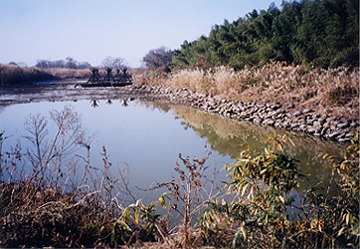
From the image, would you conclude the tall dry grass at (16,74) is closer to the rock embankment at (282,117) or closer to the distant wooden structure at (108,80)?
the distant wooden structure at (108,80)

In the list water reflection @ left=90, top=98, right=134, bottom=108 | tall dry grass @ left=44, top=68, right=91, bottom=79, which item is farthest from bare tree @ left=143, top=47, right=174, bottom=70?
tall dry grass @ left=44, top=68, right=91, bottom=79

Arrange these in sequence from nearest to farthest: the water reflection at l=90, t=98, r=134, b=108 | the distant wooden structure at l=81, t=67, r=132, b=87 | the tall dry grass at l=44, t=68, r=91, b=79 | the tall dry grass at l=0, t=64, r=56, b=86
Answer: the tall dry grass at l=0, t=64, r=56, b=86
the water reflection at l=90, t=98, r=134, b=108
the tall dry grass at l=44, t=68, r=91, b=79
the distant wooden structure at l=81, t=67, r=132, b=87

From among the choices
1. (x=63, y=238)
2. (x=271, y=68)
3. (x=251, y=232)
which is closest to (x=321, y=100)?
(x=271, y=68)

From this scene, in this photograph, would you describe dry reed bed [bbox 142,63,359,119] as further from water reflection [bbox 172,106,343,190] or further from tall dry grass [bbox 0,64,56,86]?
tall dry grass [bbox 0,64,56,86]

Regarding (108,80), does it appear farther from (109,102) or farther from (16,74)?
(16,74)

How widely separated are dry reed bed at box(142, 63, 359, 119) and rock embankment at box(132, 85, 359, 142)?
0.18 metres

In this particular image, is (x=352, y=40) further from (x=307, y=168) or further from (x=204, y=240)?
(x=204, y=240)

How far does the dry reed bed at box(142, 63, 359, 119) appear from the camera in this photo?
602cm

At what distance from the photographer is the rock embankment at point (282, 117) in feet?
17.6

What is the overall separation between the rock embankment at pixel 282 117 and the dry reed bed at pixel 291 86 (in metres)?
0.18

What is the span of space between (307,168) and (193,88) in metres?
7.69

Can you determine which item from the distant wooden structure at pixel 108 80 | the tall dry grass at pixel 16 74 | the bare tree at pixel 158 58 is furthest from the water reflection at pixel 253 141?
the distant wooden structure at pixel 108 80

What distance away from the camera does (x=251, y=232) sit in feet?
6.03

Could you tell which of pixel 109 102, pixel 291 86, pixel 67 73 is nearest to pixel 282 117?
pixel 291 86
